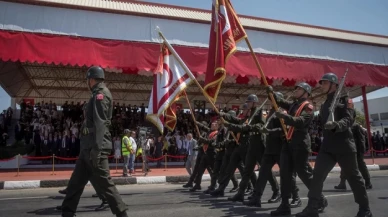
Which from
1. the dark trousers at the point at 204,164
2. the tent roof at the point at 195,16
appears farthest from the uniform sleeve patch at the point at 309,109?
the tent roof at the point at 195,16

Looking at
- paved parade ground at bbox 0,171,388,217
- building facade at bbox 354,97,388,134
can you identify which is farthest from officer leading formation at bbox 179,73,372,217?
building facade at bbox 354,97,388,134

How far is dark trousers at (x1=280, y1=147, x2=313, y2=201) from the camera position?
553 cm

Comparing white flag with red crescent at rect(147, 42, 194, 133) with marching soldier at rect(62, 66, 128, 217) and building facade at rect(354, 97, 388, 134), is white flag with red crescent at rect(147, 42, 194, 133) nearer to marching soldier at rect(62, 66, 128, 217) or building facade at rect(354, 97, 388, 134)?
marching soldier at rect(62, 66, 128, 217)

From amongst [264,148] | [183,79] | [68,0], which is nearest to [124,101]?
[68,0]

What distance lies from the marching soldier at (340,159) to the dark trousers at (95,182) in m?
2.63

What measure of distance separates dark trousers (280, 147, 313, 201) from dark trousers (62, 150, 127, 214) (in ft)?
8.55

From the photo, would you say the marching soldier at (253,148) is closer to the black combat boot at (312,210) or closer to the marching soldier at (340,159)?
the marching soldier at (340,159)

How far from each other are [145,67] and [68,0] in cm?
463

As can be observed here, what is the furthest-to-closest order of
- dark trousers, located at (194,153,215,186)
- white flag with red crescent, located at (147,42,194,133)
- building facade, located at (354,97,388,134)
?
1. building facade, located at (354,97,388,134)
2. dark trousers, located at (194,153,215,186)
3. white flag with red crescent, located at (147,42,194,133)

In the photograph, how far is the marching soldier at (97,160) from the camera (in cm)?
442

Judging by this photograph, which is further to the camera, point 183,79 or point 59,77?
point 59,77

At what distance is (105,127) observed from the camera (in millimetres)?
4555

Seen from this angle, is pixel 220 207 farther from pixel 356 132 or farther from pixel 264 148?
pixel 356 132

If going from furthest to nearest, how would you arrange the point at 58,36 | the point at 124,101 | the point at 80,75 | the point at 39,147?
1. the point at 124,101
2. the point at 80,75
3. the point at 39,147
4. the point at 58,36
